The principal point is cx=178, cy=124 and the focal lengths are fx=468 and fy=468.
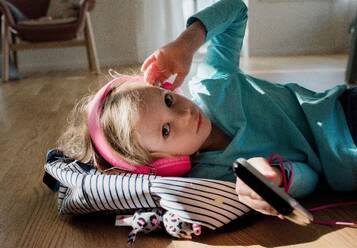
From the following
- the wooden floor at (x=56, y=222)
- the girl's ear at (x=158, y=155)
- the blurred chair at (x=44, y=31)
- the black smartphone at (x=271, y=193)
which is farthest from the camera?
the blurred chair at (x=44, y=31)

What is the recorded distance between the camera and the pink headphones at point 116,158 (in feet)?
2.64

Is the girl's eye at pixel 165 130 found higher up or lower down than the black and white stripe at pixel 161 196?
higher up

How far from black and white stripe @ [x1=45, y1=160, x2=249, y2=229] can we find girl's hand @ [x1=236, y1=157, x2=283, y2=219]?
0.11 feet

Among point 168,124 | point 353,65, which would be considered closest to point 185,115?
point 168,124

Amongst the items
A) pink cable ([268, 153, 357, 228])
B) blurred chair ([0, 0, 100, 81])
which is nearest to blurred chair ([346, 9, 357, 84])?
pink cable ([268, 153, 357, 228])

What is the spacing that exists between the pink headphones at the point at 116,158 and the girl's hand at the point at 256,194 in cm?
15

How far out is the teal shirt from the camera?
Result: 82cm

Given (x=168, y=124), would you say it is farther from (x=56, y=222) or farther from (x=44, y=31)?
(x=44, y=31)

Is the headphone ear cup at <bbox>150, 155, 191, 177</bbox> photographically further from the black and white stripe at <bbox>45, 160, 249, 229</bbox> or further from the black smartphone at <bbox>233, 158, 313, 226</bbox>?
the black smartphone at <bbox>233, 158, 313, 226</bbox>

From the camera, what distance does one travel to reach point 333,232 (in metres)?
0.69

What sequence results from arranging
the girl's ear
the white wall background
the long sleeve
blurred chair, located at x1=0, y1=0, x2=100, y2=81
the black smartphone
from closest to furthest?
the black smartphone → the girl's ear → the long sleeve → blurred chair, located at x1=0, y1=0, x2=100, y2=81 → the white wall background

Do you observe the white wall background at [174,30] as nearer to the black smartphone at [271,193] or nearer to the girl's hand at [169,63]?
the girl's hand at [169,63]

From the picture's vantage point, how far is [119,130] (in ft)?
2.57

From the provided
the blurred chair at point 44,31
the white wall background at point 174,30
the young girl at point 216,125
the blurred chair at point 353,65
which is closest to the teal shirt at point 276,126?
the young girl at point 216,125
